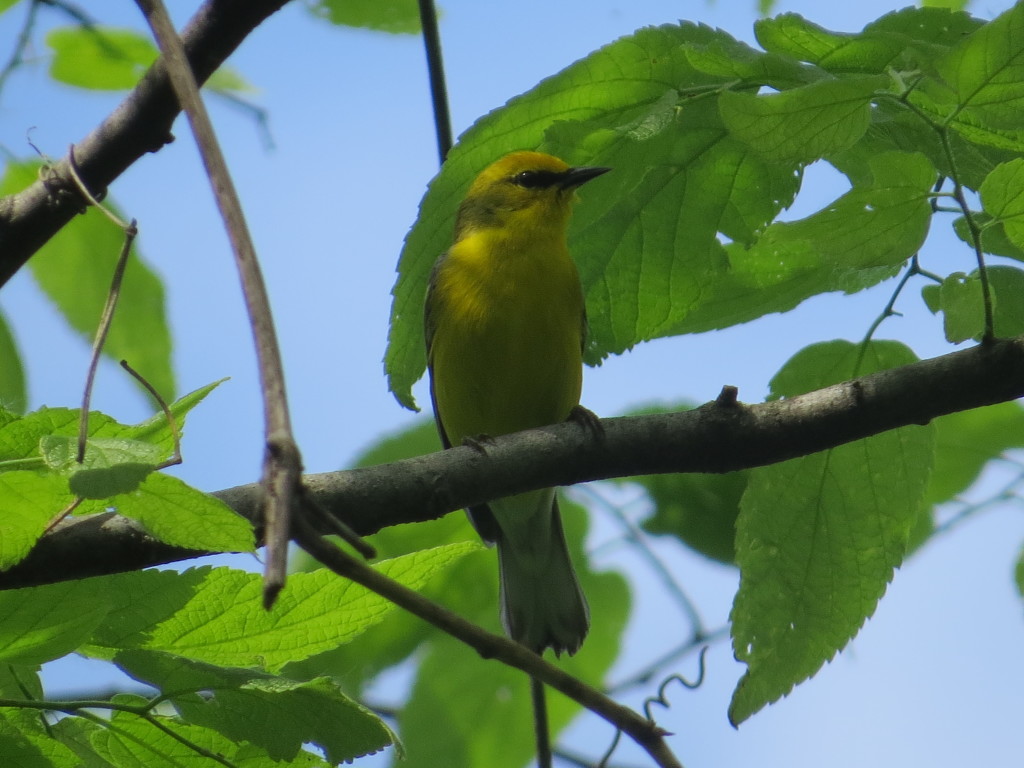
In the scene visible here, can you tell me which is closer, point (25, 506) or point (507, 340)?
point (25, 506)

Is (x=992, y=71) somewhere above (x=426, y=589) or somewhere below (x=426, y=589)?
above

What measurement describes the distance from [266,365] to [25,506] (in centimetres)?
109

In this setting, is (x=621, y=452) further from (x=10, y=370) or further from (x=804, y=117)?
(x=10, y=370)

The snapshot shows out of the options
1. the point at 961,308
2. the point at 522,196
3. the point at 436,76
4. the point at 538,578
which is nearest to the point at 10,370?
the point at 436,76

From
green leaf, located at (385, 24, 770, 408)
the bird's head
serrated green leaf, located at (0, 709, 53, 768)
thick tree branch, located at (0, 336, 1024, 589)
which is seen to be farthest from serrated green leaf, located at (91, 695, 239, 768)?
the bird's head

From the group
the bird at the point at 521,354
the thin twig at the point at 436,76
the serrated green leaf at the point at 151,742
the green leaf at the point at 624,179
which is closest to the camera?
the serrated green leaf at the point at 151,742

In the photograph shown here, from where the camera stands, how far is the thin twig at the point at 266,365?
102 cm

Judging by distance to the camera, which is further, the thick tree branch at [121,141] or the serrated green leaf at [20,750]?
the thick tree branch at [121,141]

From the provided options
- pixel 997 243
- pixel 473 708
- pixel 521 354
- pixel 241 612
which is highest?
pixel 521 354

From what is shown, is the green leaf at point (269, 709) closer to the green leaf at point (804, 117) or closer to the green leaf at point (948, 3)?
the green leaf at point (804, 117)

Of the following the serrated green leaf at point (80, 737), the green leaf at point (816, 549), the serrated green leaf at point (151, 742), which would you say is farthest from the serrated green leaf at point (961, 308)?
the serrated green leaf at point (80, 737)

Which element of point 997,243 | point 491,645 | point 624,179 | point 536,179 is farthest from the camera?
point 536,179

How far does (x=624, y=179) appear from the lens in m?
2.91

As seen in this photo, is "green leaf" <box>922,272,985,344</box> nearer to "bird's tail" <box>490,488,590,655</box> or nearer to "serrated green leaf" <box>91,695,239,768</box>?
"serrated green leaf" <box>91,695,239,768</box>
